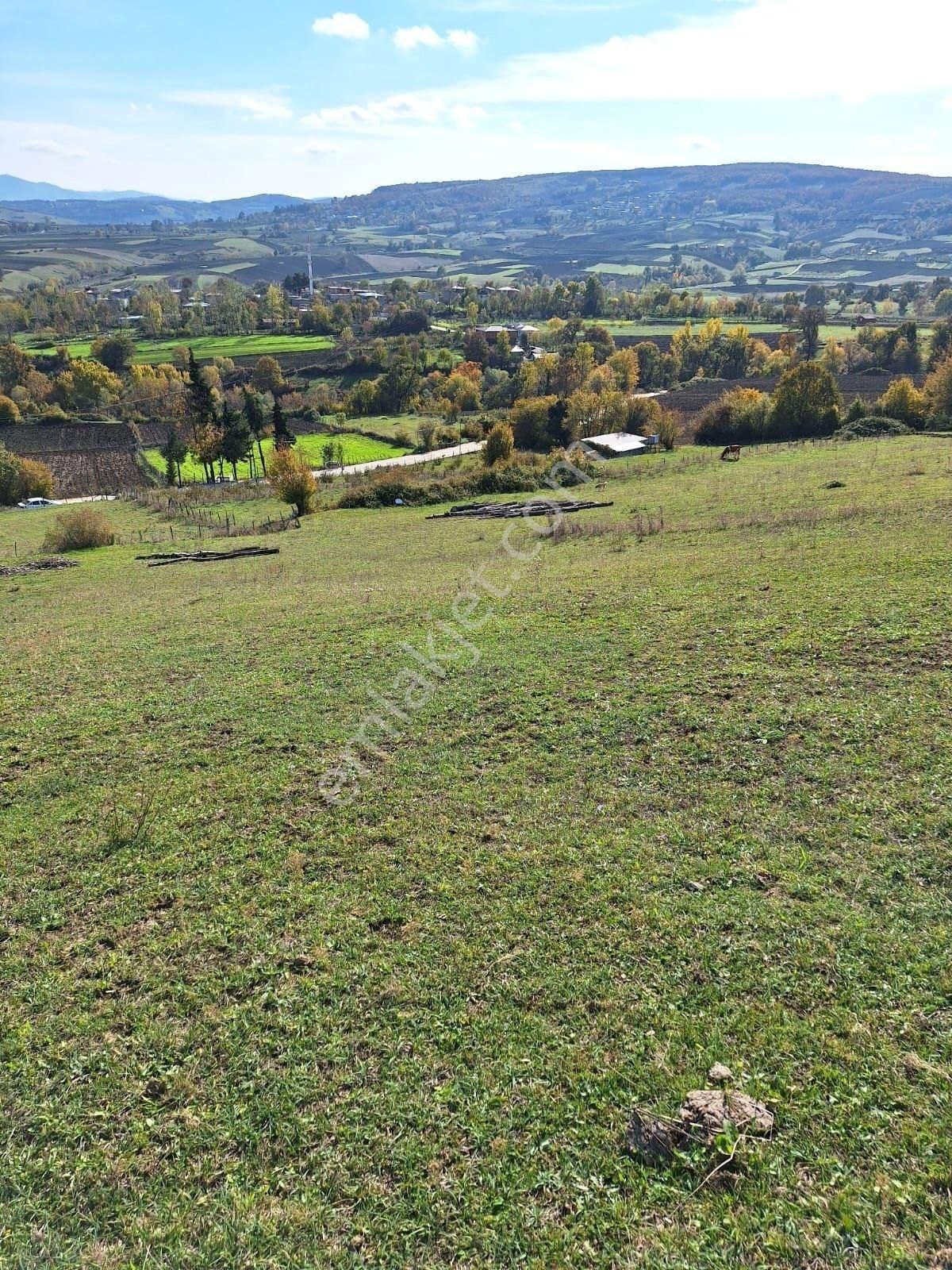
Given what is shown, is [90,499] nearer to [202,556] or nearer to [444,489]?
[444,489]

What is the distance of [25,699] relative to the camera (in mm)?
16375

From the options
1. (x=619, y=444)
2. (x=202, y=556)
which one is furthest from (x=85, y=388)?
(x=202, y=556)

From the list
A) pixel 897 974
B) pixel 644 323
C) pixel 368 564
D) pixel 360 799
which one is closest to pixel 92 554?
pixel 368 564

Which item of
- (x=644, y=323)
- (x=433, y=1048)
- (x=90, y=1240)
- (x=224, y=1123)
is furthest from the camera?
(x=644, y=323)

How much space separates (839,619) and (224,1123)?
15.5 m

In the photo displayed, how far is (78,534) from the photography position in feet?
130

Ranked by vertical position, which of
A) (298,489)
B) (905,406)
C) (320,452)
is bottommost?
(320,452)

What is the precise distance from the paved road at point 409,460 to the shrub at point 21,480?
1019 inches

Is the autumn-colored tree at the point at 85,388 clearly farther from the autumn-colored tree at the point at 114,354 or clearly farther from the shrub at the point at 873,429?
the shrub at the point at 873,429

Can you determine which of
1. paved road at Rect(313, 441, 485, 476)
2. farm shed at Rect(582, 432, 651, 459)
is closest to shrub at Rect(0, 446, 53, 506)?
paved road at Rect(313, 441, 485, 476)

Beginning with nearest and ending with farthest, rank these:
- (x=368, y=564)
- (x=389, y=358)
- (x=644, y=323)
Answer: (x=368, y=564) < (x=389, y=358) < (x=644, y=323)

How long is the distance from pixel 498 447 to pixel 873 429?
3173 cm

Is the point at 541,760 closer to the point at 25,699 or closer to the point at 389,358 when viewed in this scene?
the point at 25,699

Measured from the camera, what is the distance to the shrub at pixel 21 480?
61.7 meters
